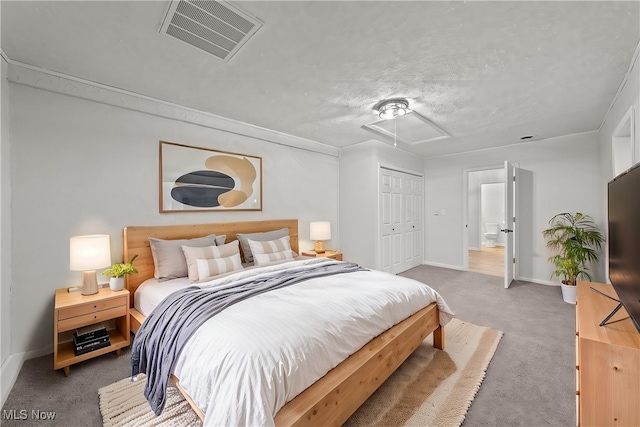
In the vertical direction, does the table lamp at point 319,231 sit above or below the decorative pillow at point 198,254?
above

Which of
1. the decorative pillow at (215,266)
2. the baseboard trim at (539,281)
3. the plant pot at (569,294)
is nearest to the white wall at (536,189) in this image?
the baseboard trim at (539,281)

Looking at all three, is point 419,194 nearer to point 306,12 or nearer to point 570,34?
point 570,34

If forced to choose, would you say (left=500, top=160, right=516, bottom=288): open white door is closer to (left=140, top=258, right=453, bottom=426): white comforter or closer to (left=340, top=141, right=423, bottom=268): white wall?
(left=340, top=141, right=423, bottom=268): white wall

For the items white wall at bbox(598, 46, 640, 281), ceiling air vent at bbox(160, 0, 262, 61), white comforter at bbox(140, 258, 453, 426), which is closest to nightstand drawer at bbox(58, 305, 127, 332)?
white comforter at bbox(140, 258, 453, 426)

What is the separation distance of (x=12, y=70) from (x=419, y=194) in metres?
5.79

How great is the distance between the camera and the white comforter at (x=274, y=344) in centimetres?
114

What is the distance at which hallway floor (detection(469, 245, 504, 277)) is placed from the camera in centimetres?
516

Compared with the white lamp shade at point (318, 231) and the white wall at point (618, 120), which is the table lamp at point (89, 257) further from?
the white wall at point (618, 120)

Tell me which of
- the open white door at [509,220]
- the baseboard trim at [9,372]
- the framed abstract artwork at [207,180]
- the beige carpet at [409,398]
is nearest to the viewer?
the beige carpet at [409,398]

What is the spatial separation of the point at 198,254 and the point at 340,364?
5.70ft

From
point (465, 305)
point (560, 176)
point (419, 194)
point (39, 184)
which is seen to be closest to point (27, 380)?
point (39, 184)

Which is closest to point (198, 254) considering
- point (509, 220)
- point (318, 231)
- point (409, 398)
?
point (318, 231)

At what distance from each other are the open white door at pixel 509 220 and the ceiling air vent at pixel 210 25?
13.5ft

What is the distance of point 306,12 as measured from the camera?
1.53m
